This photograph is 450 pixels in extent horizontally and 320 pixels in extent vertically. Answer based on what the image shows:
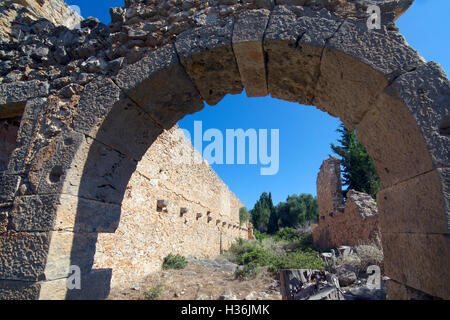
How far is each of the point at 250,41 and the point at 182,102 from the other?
1.00 m

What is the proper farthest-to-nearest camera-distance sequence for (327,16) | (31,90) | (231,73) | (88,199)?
(31,90)
(231,73)
(88,199)
(327,16)

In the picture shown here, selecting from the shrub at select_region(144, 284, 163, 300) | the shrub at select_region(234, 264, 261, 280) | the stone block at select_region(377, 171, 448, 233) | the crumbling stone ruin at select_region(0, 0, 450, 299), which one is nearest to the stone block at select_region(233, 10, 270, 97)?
the crumbling stone ruin at select_region(0, 0, 450, 299)

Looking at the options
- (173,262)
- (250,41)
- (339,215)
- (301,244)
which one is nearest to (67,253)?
(250,41)

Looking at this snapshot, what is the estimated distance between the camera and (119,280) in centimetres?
518

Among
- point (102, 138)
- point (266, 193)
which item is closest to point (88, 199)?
point (102, 138)

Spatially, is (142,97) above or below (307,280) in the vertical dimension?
above

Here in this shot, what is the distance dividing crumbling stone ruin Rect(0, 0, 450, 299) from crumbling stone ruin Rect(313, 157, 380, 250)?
259 inches

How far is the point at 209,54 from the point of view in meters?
2.39

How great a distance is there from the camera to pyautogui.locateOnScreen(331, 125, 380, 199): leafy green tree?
42.9ft

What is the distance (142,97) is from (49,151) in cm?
104

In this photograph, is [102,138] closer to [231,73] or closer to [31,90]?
[31,90]

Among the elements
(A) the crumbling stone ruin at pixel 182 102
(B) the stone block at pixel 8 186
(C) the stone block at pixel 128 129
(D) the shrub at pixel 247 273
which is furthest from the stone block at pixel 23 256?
(D) the shrub at pixel 247 273

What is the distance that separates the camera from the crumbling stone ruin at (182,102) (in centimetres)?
185

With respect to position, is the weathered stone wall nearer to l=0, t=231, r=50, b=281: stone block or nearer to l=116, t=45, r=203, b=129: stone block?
l=0, t=231, r=50, b=281: stone block
